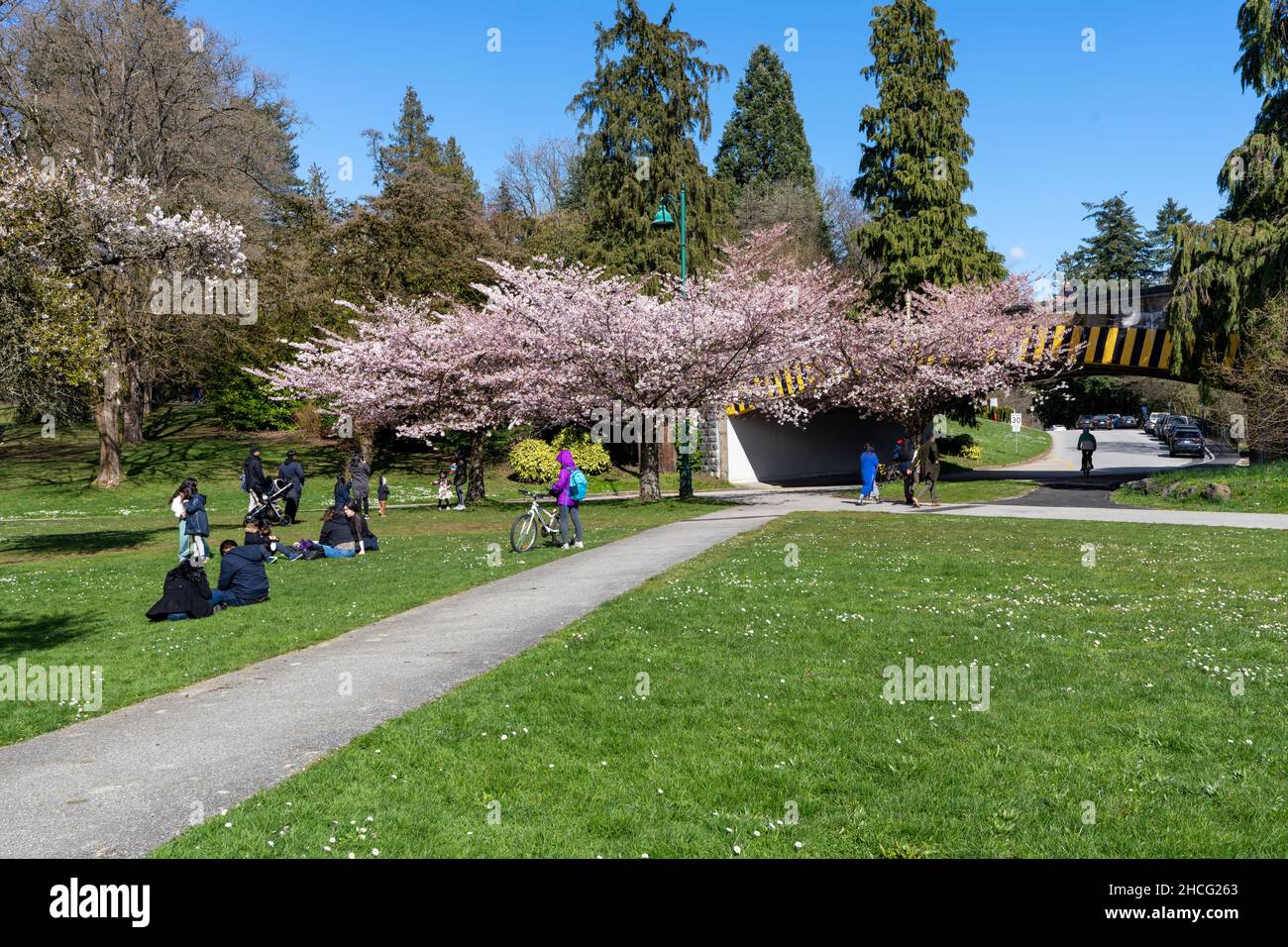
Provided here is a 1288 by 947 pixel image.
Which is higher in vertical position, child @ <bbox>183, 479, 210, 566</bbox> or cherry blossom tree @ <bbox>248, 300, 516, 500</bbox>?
cherry blossom tree @ <bbox>248, 300, 516, 500</bbox>

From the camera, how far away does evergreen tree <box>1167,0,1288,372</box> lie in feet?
92.2

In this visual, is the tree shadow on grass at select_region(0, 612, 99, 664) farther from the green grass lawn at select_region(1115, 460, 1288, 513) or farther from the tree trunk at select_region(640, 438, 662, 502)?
the green grass lawn at select_region(1115, 460, 1288, 513)

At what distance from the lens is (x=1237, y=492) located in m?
25.9

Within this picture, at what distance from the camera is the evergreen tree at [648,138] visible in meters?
44.8

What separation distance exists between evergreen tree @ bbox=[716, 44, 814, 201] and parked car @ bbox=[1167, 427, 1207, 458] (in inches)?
1470

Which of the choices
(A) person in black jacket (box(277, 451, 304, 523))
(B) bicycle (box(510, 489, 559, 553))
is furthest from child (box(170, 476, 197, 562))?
(A) person in black jacket (box(277, 451, 304, 523))

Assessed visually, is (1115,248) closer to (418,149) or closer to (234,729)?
(418,149)

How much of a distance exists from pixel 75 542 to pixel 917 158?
38882 millimetres

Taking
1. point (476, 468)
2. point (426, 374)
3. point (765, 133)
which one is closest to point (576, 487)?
point (426, 374)
